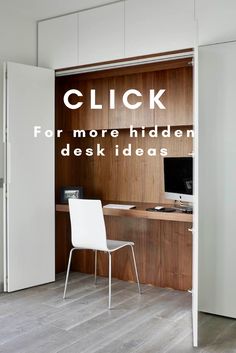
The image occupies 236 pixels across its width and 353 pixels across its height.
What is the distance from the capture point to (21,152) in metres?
4.13

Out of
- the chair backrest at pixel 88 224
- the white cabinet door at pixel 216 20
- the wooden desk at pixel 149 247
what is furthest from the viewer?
the wooden desk at pixel 149 247

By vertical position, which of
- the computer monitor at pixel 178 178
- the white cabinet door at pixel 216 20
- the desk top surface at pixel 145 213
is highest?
the white cabinet door at pixel 216 20

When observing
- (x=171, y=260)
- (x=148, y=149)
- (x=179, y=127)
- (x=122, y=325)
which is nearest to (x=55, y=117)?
(x=148, y=149)

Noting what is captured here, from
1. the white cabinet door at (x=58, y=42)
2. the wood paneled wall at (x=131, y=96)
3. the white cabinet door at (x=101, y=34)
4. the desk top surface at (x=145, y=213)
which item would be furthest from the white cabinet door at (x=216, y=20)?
the desk top surface at (x=145, y=213)

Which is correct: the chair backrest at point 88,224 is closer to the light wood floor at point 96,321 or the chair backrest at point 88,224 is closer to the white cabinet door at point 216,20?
the light wood floor at point 96,321

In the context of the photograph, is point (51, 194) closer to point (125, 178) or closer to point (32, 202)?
point (32, 202)

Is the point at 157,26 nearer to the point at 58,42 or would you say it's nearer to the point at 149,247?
the point at 58,42

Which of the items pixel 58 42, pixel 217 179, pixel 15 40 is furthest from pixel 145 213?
pixel 15 40

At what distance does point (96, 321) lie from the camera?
337cm

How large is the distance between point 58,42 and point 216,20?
5.40 feet

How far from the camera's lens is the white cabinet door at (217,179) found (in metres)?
3.37

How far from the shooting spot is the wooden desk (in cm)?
418

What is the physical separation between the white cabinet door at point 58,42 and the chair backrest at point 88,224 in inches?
55.6

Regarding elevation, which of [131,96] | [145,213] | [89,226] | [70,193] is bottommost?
[89,226]
